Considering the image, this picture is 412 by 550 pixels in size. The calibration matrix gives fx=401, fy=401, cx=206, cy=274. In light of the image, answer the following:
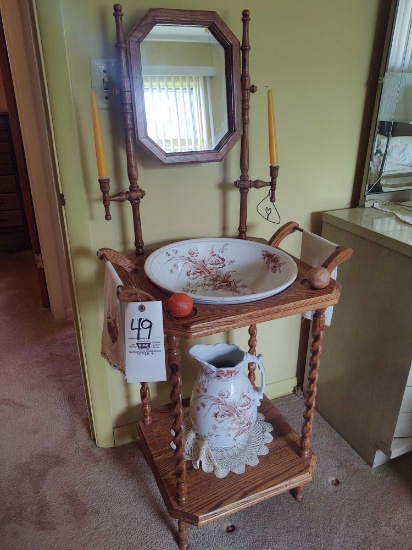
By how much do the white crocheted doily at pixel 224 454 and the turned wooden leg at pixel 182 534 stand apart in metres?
0.15

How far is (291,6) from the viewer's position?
1.20 meters

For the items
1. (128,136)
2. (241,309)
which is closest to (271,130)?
(128,136)

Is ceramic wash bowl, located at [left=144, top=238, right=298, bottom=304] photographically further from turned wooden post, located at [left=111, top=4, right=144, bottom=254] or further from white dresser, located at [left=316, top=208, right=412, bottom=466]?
white dresser, located at [left=316, top=208, right=412, bottom=466]

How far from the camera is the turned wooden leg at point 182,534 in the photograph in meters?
1.10

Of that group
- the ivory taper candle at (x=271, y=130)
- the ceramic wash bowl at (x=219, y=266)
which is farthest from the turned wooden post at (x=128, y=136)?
the ivory taper candle at (x=271, y=130)

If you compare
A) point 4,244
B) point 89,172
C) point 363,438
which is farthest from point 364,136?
point 4,244

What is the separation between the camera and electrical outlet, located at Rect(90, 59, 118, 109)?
1.06 meters

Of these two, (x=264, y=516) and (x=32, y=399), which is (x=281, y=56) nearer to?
(x=264, y=516)

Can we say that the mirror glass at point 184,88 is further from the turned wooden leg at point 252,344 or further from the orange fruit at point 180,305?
the turned wooden leg at point 252,344

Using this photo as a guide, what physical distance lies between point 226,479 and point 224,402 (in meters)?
0.22

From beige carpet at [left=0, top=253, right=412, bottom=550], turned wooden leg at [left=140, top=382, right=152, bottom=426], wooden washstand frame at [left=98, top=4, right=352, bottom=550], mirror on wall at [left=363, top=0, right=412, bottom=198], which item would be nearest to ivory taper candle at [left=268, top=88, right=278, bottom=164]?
wooden washstand frame at [left=98, top=4, right=352, bottom=550]

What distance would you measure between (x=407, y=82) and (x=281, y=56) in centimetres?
47

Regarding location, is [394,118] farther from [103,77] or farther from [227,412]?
[227,412]

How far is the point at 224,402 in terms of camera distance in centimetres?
114
